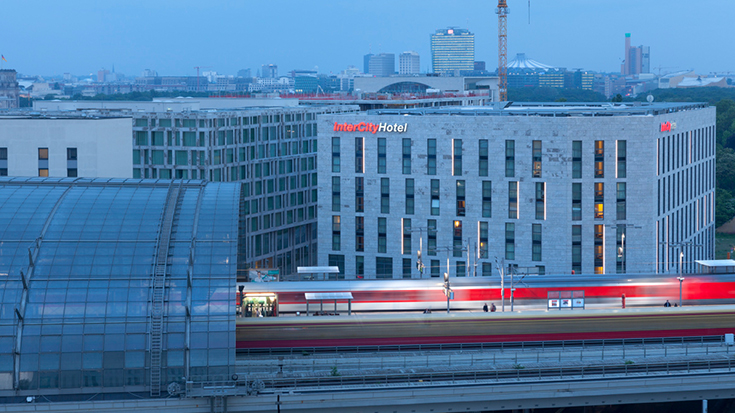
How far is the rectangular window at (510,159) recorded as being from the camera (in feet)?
319

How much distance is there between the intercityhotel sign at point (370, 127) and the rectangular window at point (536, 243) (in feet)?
58.2

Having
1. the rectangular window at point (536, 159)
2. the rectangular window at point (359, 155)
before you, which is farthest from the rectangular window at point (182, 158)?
the rectangular window at point (536, 159)

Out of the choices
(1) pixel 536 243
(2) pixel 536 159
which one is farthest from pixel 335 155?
(1) pixel 536 243

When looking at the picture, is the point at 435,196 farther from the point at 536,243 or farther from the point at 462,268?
the point at 536,243

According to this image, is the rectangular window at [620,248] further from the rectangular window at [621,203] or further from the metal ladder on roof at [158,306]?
the metal ladder on roof at [158,306]

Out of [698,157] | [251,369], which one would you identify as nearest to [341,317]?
[251,369]

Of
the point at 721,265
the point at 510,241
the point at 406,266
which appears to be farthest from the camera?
the point at 406,266

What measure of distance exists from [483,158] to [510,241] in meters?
9.18

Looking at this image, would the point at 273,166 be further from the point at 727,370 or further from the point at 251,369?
the point at 727,370

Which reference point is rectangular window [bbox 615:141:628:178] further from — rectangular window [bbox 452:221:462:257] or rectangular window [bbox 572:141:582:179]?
rectangular window [bbox 452:221:462:257]

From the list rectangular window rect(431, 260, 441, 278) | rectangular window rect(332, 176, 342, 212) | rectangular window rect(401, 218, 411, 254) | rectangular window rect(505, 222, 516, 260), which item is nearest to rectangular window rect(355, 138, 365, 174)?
rectangular window rect(332, 176, 342, 212)

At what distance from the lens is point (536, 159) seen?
96.6m

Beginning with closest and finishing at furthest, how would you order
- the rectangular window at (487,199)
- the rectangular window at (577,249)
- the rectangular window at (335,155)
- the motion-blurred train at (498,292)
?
the motion-blurred train at (498,292), the rectangular window at (577,249), the rectangular window at (487,199), the rectangular window at (335,155)

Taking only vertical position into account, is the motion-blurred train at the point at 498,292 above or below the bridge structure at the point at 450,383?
above
